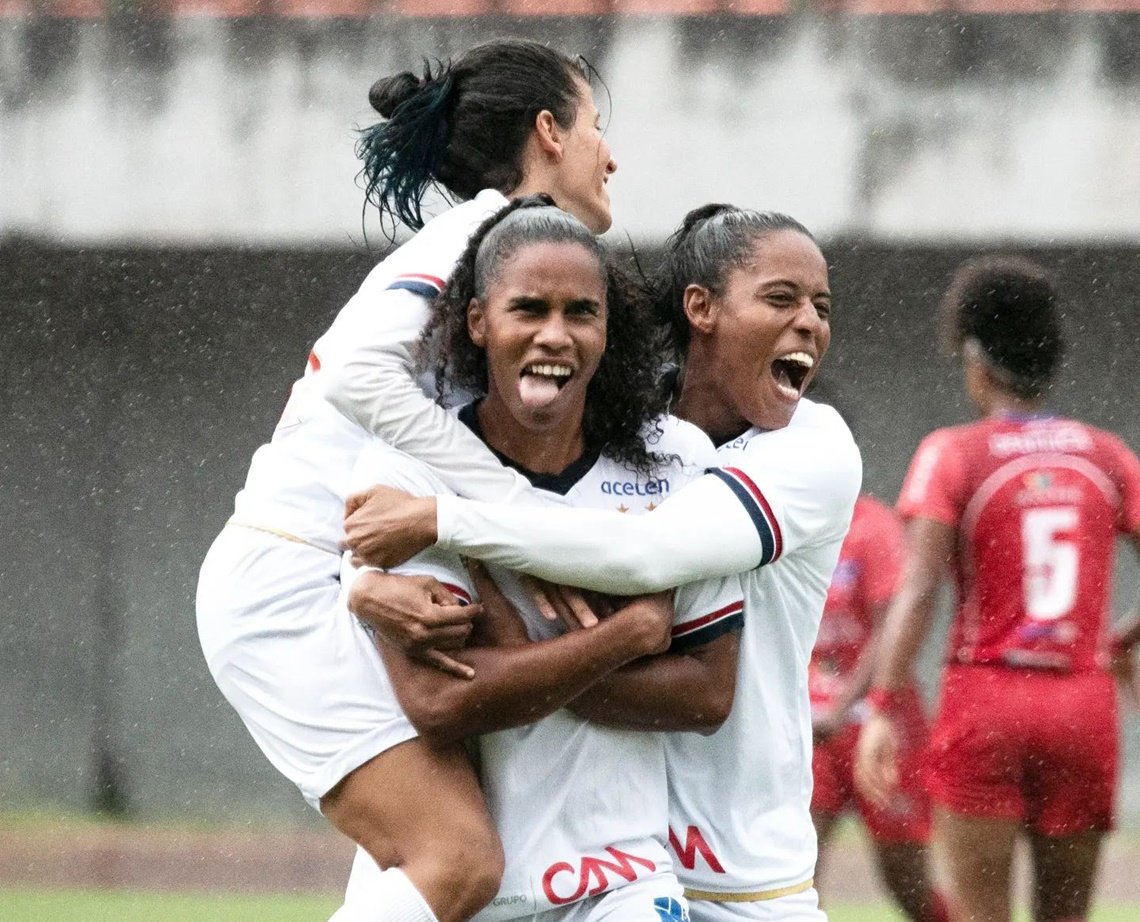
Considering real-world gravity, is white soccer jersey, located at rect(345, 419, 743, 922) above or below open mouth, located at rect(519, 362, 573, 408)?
below

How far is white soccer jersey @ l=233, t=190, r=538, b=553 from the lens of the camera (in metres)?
2.81

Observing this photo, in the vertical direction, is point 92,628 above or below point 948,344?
below

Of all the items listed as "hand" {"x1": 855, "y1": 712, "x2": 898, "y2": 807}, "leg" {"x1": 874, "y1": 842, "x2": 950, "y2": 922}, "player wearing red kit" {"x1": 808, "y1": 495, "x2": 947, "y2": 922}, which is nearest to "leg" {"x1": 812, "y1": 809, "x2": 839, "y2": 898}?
"player wearing red kit" {"x1": 808, "y1": 495, "x2": 947, "y2": 922}

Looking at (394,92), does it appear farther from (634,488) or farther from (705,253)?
(634,488)

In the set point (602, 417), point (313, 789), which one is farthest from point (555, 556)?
point (313, 789)

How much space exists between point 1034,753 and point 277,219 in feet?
20.0

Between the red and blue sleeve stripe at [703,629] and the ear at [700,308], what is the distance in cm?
44

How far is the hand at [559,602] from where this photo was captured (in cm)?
273

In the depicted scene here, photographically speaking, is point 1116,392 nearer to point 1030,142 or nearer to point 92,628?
point 1030,142

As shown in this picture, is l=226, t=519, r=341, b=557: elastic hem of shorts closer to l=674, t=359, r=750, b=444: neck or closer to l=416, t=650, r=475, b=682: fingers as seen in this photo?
l=416, t=650, r=475, b=682: fingers

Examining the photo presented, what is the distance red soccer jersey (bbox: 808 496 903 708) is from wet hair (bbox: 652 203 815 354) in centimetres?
212

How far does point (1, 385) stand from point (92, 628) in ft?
4.24

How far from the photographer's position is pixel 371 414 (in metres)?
2.88

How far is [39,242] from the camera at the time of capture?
10.2 meters
